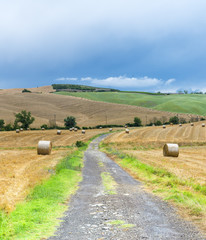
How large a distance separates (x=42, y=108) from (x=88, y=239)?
12611 centimetres

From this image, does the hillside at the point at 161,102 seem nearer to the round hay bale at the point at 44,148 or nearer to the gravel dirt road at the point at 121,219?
the round hay bale at the point at 44,148

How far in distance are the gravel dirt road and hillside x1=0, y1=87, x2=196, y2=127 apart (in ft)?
289

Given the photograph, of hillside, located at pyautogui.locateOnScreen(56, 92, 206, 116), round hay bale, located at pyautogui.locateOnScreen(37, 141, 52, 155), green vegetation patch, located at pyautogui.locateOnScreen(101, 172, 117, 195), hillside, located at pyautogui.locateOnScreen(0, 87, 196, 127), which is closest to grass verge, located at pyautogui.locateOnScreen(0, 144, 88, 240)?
green vegetation patch, located at pyautogui.locateOnScreen(101, 172, 117, 195)

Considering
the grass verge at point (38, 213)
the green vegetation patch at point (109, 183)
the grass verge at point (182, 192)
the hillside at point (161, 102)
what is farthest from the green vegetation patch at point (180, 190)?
the hillside at point (161, 102)

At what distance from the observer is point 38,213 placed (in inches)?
381

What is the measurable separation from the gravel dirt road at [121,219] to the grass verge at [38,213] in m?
0.40

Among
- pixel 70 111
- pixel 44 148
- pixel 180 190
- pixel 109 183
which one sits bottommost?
pixel 109 183

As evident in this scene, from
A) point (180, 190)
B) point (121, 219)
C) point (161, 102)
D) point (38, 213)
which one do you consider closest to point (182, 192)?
point (180, 190)

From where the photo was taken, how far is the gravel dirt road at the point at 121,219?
7.64 metres

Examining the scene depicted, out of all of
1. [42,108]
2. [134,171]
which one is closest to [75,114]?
[42,108]

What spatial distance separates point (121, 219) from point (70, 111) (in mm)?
124229

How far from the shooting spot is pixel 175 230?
802 cm

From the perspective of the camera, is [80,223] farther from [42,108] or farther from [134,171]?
[42,108]

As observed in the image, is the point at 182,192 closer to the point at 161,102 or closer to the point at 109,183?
the point at 109,183
